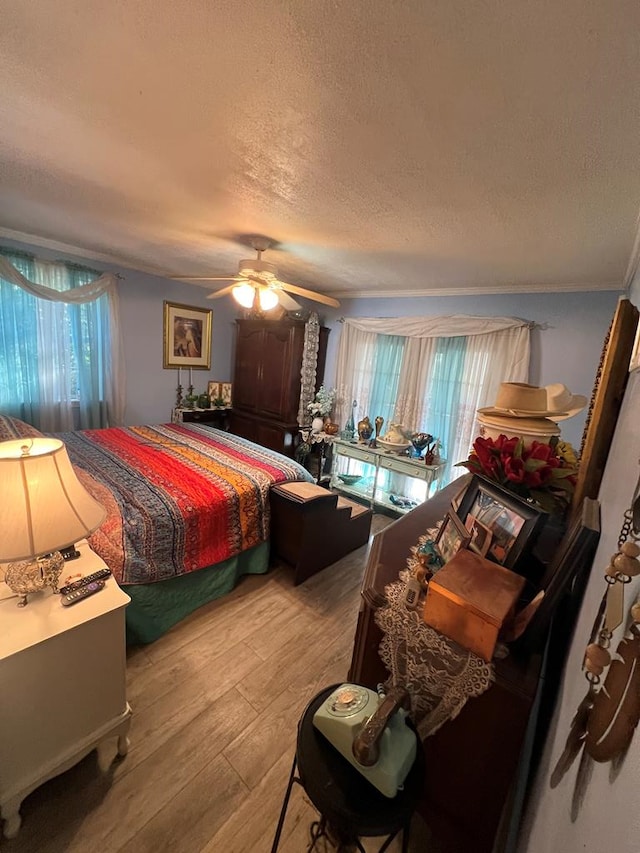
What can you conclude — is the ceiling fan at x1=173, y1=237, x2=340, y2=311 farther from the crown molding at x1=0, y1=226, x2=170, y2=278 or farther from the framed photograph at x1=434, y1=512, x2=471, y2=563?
the framed photograph at x1=434, y1=512, x2=471, y2=563

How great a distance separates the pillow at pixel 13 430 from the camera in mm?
2299

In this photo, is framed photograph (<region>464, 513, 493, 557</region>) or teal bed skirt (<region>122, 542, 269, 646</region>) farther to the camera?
teal bed skirt (<region>122, 542, 269, 646</region>)

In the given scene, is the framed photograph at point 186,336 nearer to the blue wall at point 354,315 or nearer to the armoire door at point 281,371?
the blue wall at point 354,315

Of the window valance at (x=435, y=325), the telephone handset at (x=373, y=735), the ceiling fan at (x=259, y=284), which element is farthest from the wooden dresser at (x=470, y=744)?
the window valance at (x=435, y=325)

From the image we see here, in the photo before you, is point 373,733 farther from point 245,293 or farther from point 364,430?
point 364,430

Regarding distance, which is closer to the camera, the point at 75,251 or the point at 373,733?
the point at 373,733

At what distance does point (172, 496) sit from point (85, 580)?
0.78m

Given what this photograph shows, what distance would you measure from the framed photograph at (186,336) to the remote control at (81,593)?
10.8 ft

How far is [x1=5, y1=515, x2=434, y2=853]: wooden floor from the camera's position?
1151 mm

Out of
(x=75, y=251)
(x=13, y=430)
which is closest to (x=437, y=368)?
(x=13, y=430)

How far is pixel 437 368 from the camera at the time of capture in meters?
3.39

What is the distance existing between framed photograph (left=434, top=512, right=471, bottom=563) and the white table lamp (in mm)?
1088

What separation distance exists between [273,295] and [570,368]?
241 centimetres

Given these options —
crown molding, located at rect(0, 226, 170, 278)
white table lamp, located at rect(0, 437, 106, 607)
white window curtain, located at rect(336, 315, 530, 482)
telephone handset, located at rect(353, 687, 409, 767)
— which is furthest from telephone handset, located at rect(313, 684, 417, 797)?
crown molding, located at rect(0, 226, 170, 278)
